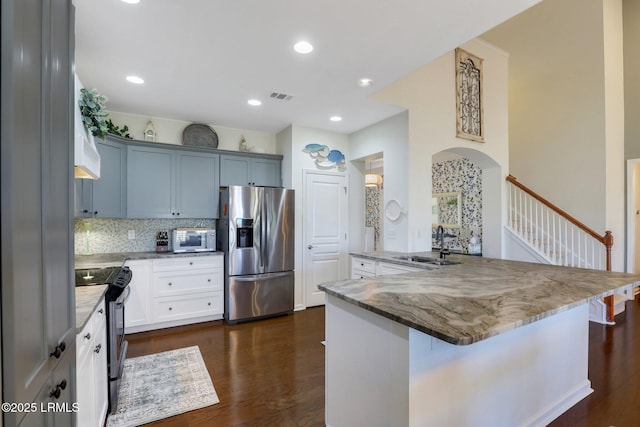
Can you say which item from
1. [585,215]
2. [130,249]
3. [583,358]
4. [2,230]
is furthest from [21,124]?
[585,215]

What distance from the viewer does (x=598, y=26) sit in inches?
177

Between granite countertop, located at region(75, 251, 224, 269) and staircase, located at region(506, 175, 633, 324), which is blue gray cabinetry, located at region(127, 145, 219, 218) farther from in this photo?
staircase, located at region(506, 175, 633, 324)

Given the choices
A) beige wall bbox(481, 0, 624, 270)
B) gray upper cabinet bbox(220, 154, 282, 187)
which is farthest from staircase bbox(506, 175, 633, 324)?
gray upper cabinet bbox(220, 154, 282, 187)

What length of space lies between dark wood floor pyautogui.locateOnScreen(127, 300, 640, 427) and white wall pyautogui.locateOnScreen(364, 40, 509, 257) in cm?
168

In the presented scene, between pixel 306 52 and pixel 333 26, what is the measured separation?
1.32 feet

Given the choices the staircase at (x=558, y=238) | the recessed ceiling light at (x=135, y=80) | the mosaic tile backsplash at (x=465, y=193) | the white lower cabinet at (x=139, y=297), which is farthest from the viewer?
the mosaic tile backsplash at (x=465, y=193)

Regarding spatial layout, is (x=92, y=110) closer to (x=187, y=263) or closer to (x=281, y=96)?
(x=281, y=96)

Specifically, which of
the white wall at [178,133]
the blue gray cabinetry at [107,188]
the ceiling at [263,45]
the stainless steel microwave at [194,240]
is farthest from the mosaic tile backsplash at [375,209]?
the blue gray cabinetry at [107,188]

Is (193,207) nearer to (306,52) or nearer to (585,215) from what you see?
(306,52)

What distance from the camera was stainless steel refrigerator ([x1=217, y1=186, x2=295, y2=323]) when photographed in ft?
12.8

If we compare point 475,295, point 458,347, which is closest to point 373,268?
point 475,295

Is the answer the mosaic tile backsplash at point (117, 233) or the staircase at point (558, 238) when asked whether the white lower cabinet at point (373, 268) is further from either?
the mosaic tile backsplash at point (117, 233)

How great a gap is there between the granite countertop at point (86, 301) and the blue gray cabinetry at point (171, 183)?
6.66 feet

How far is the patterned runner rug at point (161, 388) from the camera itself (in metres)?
2.05
